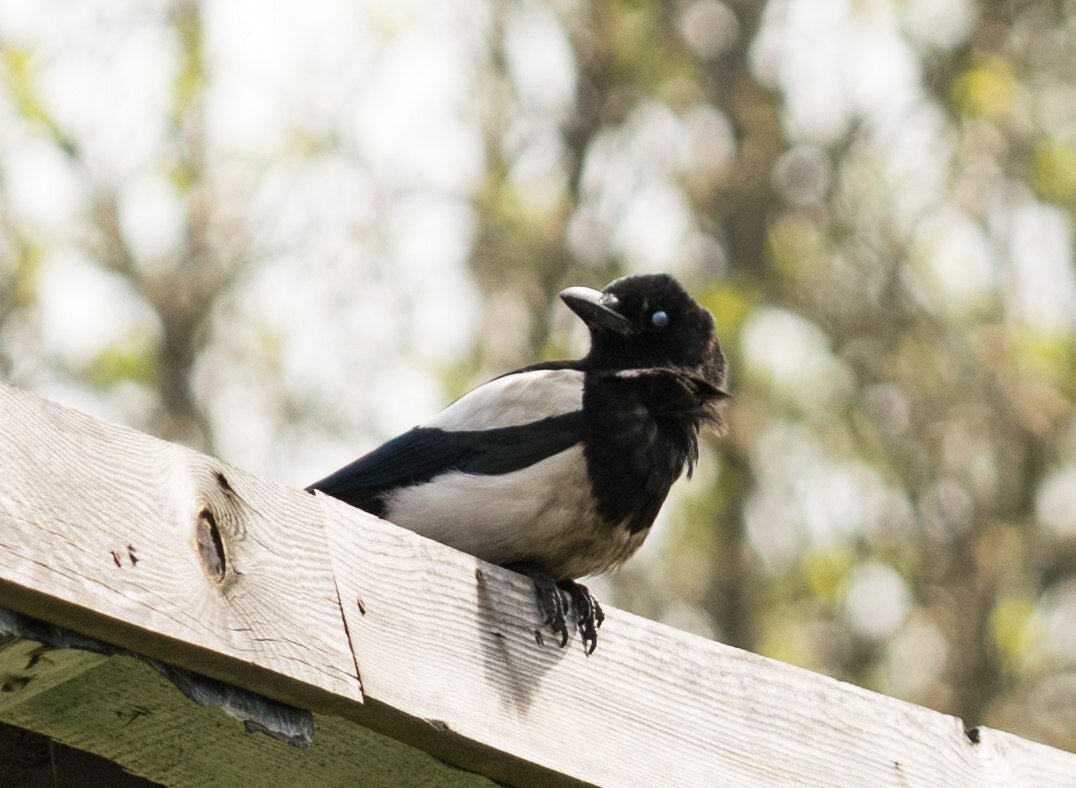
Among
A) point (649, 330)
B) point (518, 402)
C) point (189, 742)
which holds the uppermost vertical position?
point (189, 742)

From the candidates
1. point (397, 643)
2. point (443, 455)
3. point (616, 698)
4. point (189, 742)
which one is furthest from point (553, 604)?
point (443, 455)

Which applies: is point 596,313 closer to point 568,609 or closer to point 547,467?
point 547,467

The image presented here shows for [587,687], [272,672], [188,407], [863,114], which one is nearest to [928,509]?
[863,114]

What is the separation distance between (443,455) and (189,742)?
1148 millimetres

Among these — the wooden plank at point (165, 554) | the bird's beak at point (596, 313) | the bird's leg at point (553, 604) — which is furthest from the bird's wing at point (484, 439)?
the wooden plank at point (165, 554)

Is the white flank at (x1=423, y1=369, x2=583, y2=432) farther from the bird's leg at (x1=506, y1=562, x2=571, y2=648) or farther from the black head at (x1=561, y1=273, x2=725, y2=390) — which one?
the bird's leg at (x1=506, y1=562, x2=571, y2=648)

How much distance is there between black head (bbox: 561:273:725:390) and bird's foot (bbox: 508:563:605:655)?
1266mm

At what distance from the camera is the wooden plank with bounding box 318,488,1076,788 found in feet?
6.93

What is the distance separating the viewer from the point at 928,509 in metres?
9.07

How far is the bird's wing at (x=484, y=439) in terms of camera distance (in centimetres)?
309

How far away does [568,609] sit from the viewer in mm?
2369

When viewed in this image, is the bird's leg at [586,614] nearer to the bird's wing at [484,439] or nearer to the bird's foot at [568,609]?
the bird's foot at [568,609]

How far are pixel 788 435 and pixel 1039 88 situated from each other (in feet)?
8.12

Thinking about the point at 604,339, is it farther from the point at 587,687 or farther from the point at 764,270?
the point at 764,270
